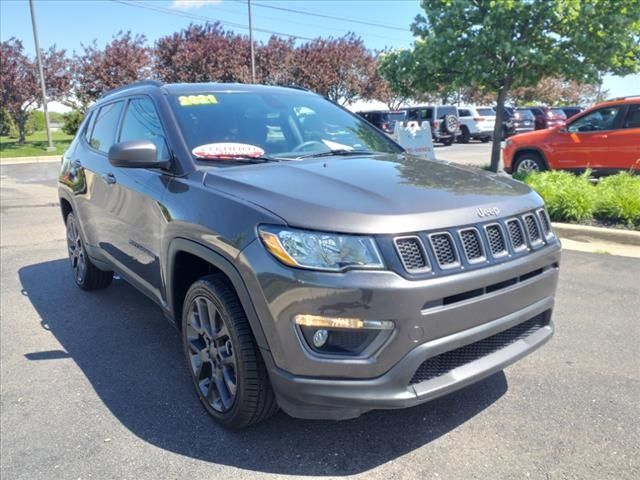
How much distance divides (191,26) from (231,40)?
7.43 ft

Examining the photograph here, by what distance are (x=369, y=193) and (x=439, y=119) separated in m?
24.8

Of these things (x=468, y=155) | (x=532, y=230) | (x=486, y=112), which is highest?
(x=532, y=230)

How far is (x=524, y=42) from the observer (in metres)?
10.2

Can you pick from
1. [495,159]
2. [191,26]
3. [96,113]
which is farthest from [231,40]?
[96,113]

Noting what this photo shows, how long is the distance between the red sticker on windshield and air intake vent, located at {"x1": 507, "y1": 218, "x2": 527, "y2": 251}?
4.93 ft

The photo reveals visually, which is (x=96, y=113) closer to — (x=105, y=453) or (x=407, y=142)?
(x=105, y=453)

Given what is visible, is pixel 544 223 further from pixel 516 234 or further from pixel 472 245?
pixel 472 245

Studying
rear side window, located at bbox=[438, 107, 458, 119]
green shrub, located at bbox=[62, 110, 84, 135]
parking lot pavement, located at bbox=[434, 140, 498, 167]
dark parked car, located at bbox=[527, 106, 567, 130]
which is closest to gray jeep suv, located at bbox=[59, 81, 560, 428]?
parking lot pavement, located at bbox=[434, 140, 498, 167]

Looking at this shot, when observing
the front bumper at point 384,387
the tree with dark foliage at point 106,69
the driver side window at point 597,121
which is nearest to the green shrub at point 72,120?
the tree with dark foliage at point 106,69

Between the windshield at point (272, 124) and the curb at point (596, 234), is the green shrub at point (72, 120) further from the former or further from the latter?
the windshield at point (272, 124)

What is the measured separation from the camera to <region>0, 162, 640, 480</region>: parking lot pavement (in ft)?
8.75

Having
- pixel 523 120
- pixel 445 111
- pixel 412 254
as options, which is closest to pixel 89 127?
pixel 412 254

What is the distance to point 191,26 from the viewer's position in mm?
30469

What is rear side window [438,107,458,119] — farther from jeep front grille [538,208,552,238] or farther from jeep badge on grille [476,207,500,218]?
jeep badge on grille [476,207,500,218]
